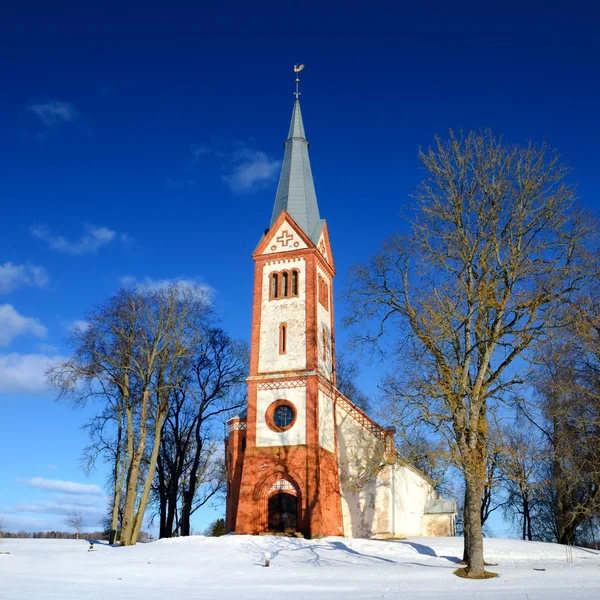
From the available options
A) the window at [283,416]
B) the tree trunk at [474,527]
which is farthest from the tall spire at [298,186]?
the tree trunk at [474,527]

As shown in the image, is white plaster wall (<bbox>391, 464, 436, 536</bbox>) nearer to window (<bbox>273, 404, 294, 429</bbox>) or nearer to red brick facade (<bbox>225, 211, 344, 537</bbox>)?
red brick facade (<bbox>225, 211, 344, 537</bbox>)

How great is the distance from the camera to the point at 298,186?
3759 cm

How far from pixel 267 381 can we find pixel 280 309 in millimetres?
3989

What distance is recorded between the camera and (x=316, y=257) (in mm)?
34469

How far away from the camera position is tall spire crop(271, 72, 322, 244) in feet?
119

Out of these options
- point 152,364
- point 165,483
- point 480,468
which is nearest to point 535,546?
point 480,468

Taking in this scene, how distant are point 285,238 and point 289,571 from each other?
19853mm

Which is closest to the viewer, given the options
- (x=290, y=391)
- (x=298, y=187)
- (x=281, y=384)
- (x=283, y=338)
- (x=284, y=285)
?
(x=290, y=391)

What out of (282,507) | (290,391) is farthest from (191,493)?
(290,391)

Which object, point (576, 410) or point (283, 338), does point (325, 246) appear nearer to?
point (283, 338)

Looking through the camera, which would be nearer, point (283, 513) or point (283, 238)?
point (283, 513)

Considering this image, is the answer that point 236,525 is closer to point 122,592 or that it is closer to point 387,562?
point 387,562

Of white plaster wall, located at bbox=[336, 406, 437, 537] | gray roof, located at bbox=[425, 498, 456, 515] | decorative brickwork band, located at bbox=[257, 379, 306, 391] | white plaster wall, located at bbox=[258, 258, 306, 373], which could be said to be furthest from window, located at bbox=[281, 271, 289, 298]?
gray roof, located at bbox=[425, 498, 456, 515]

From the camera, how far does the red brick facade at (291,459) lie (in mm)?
29172
